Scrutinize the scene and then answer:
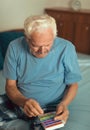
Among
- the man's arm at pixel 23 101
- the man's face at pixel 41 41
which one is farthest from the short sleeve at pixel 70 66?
the man's arm at pixel 23 101

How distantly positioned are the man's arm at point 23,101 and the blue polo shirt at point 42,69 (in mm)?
45

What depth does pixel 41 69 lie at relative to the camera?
1.42m

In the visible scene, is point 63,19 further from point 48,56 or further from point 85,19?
point 48,56

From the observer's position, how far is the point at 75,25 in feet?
12.2

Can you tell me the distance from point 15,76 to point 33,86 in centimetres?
12

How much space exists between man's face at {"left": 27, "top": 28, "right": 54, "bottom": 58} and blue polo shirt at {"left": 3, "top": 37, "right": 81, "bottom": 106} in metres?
0.09

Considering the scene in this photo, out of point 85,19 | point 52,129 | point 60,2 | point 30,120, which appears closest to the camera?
point 52,129

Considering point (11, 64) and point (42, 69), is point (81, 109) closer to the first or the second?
point (42, 69)

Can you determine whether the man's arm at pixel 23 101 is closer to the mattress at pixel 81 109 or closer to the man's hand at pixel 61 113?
the man's hand at pixel 61 113

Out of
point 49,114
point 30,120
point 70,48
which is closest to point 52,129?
point 49,114

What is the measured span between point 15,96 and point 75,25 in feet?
8.29

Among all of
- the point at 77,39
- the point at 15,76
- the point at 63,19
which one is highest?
the point at 15,76

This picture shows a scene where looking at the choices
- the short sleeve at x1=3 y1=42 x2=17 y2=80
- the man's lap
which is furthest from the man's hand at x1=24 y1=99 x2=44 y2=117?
the short sleeve at x1=3 y1=42 x2=17 y2=80

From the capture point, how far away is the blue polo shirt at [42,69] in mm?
1411
